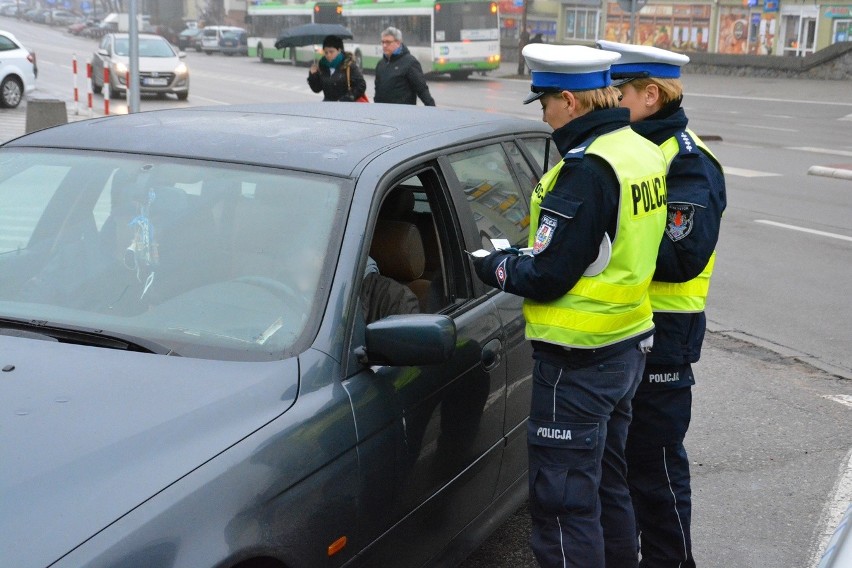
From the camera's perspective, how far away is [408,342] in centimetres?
276

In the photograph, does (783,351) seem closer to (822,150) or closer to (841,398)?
(841,398)

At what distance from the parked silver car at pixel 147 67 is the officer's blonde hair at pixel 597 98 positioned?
24.2 m

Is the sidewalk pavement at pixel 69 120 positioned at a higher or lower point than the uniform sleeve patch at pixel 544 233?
lower

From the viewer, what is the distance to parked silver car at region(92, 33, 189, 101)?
1035 inches

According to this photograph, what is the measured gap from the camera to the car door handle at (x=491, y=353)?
340 centimetres

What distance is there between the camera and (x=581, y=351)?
3.11 metres

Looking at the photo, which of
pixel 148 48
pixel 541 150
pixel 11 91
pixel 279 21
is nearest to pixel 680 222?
pixel 541 150

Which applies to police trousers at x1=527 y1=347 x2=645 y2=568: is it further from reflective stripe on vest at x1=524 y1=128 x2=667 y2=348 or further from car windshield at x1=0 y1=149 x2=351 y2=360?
car windshield at x1=0 y1=149 x2=351 y2=360

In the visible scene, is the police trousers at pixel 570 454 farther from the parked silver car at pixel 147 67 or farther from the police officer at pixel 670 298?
the parked silver car at pixel 147 67

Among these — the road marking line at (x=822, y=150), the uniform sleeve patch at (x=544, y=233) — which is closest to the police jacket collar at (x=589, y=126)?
the uniform sleeve patch at (x=544, y=233)

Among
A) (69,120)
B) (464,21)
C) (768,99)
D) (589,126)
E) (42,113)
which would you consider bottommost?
(768,99)

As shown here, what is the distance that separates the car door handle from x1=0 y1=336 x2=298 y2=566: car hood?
0.92 m

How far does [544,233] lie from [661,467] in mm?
1180

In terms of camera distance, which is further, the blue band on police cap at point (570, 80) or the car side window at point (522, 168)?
the car side window at point (522, 168)
